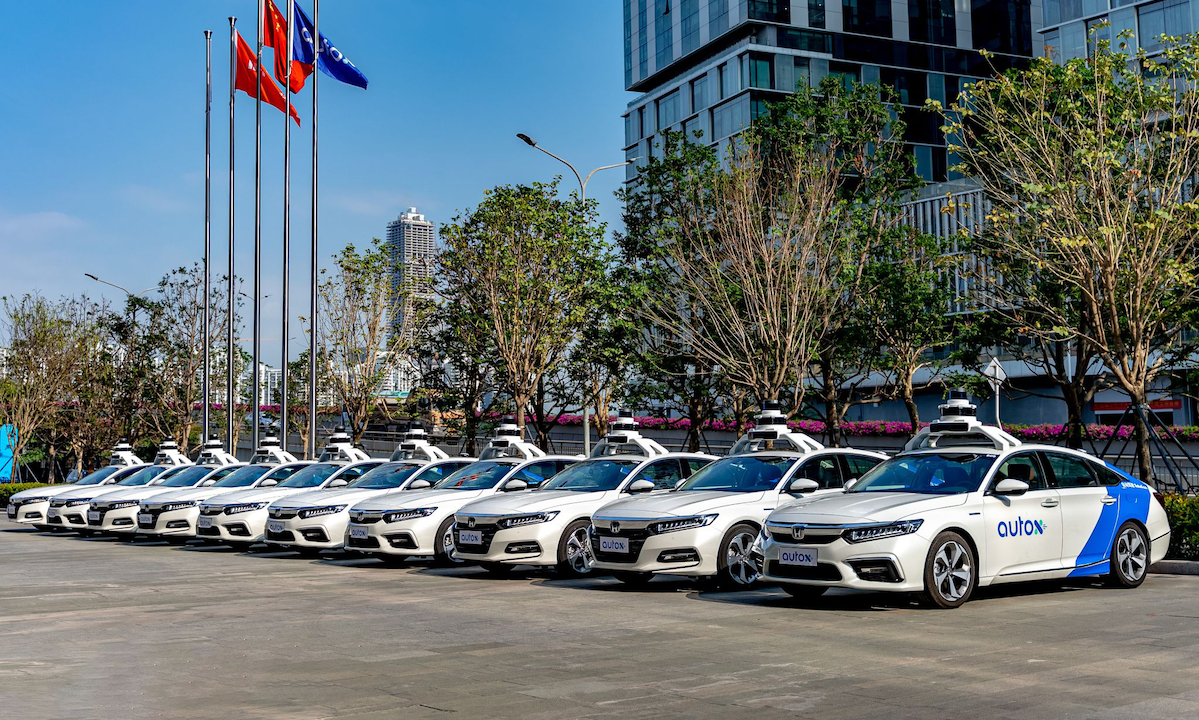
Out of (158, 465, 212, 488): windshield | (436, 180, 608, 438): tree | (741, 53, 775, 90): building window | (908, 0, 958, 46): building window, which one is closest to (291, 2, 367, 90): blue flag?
(436, 180, 608, 438): tree

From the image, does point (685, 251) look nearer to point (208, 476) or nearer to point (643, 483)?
point (208, 476)

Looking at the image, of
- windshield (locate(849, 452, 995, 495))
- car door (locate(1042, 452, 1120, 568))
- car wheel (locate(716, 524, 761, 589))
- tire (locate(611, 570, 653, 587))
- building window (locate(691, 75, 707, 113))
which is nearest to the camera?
windshield (locate(849, 452, 995, 495))

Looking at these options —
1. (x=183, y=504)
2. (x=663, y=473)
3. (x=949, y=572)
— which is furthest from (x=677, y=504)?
(x=183, y=504)

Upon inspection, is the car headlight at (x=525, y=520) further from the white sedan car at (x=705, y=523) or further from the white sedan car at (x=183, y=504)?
the white sedan car at (x=183, y=504)

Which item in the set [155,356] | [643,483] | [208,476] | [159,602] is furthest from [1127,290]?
[155,356]

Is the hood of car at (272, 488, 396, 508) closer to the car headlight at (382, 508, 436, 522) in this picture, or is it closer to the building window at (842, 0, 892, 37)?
the car headlight at (382, 508, 436, 522)

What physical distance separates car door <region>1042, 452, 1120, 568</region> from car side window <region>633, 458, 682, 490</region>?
4.79 meters

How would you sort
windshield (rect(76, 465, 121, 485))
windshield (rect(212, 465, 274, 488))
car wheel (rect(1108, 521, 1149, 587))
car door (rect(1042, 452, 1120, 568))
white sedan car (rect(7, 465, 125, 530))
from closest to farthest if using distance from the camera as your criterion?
car door (rect(1042, 452, 1120, 568)), car wheel (rect(1108, 521, 1149, 587)), windshield (rect(212, 465, 274, 488)), white sedan car (rect(7, 465, 125, 530)), windshield (rect(76, 465, 121, 485))

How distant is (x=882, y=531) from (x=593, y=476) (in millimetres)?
5740

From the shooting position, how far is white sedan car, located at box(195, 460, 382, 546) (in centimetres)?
2003

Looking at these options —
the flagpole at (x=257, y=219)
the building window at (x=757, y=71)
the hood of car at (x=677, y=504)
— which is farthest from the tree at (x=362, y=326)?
the building window at (x=757, y=71)

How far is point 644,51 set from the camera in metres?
76.9

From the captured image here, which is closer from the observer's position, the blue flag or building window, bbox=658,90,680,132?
the blue flag

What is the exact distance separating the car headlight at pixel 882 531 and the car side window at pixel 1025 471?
4.89 ft
